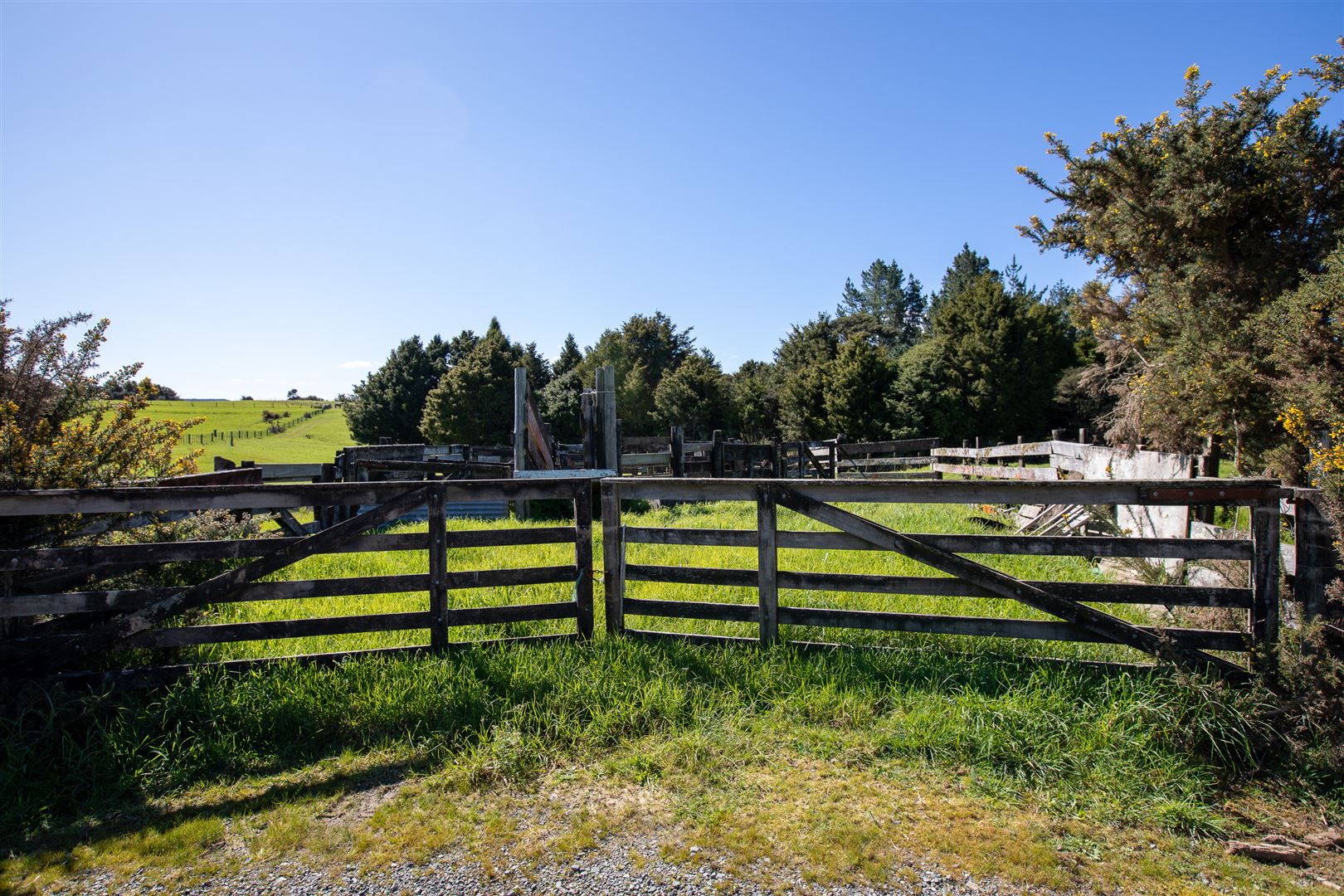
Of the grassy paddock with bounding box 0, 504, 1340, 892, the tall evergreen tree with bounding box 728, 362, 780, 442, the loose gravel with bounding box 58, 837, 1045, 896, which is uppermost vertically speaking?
the tall evergreen tree with bounding box 728, 362, 780, 442

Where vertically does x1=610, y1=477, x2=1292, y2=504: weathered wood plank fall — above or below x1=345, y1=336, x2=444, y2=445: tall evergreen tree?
below

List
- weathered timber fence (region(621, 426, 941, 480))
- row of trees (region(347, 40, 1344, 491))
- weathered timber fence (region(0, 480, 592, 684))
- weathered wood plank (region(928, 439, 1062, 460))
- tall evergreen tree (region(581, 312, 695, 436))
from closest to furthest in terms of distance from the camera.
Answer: weathered timber fence (region(0, 480, 592, 684)) → row of trees (region(347, 40, 1344, 491)) → weathered wood plank (region(928, 439, 1062, 460)) → weathered timber fence (region(621, 426, 941, 480)) → tall evergreen tree (region(581, 312, 695, 436))

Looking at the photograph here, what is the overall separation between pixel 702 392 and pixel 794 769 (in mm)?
42630

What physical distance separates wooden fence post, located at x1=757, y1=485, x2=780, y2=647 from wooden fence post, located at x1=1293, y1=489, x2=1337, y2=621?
3090 millimetres

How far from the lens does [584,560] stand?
5.14 metres

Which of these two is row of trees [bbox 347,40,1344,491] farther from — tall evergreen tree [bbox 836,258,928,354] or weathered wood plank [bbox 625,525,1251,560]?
tall evergreen tree [bbox 836,258,928,354]

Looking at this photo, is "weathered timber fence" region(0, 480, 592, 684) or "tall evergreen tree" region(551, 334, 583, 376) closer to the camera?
"weathered timber fence" region(0, 480, 592, 684)

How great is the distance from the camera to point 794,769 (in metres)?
3.67

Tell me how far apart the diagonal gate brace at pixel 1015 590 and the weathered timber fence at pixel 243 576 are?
5.77ft

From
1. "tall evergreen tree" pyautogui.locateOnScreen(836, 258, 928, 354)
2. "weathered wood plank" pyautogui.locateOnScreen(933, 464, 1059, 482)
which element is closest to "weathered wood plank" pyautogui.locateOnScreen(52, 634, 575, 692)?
"weathered wood plank" pyautogui.locateOnScreen(933, 464, 1059, 482)

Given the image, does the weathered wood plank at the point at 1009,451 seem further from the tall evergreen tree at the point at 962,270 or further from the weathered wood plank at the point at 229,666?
the tall evergreen tree at the point at 962,270

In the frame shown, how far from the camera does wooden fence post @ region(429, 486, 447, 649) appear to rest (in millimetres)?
4934

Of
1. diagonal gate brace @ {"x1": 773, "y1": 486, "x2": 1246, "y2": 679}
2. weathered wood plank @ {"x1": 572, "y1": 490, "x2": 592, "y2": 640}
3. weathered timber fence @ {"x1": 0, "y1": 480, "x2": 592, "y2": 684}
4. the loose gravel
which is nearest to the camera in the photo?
the loose gravel

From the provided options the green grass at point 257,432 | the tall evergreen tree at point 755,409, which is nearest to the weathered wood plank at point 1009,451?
the tall evergreen tree at point 755,409
